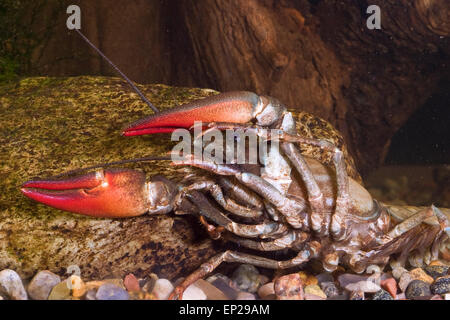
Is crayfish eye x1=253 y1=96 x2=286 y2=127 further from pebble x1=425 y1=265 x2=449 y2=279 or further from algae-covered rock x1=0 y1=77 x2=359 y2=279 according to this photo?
pebble x1=425 y1=265 x2=449 y2=279

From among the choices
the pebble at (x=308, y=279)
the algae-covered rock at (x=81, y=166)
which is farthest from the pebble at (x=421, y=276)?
the algae-covered rock at (x=81, y=166)

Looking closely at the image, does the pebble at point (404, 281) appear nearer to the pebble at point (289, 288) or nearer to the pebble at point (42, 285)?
the pebble at point (289, 288)

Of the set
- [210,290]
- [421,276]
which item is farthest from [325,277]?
[210,290]

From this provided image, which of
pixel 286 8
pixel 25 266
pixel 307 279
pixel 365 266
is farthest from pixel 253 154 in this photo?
pixel 286 8

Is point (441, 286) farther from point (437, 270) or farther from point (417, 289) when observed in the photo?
point (437, 270)

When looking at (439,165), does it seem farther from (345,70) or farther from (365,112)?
(345,70)
